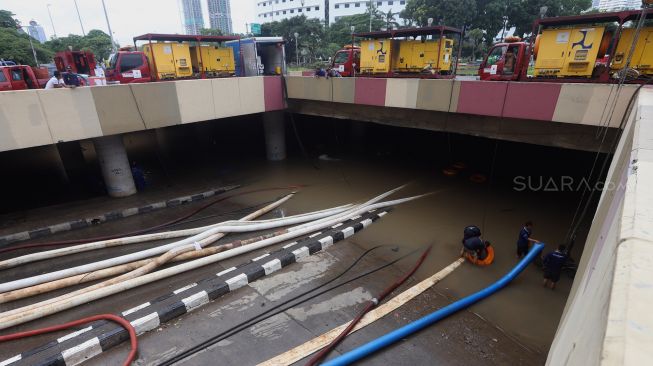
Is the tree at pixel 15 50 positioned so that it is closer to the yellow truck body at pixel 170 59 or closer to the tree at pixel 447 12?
the yellow truck body at pixel 170 59

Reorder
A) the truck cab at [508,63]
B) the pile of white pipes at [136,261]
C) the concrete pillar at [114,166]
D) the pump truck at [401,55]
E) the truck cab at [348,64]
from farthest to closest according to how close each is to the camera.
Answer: the truck cab at [348,64], the pump truck at [401,55], the truck cab at [508,63], the concrete pillar at [114,166], the pile of white pipes at [136,261]

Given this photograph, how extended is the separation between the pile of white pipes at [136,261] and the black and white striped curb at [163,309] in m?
0.59

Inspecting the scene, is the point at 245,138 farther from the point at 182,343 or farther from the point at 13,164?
the point at 182,343

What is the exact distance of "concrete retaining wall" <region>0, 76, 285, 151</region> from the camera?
7664 mm

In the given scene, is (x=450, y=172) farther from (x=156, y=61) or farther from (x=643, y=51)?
(x=156, y=61)

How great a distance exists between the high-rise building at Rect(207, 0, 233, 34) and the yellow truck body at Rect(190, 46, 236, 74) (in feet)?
341

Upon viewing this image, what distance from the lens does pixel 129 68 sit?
48.8 ft

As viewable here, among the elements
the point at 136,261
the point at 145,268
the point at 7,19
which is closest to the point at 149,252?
the point at 136,261

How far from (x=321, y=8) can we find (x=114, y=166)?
9875cm

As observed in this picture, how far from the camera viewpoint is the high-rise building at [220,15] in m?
114

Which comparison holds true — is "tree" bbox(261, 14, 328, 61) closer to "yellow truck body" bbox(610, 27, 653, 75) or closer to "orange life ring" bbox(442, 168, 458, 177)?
"orange life ring" bbox(442, 168, 458, 177)

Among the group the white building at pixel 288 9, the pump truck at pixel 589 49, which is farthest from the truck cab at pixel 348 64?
the white building at pixel 288 9

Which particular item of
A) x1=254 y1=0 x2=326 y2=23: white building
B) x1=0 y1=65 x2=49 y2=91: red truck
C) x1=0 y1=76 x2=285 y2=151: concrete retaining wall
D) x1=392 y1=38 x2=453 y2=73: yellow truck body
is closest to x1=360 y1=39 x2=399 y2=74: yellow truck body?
x1=392 y1=38 x2=453 y2=73: yellow truck body

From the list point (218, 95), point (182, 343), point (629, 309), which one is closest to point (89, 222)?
point (218, 95)
